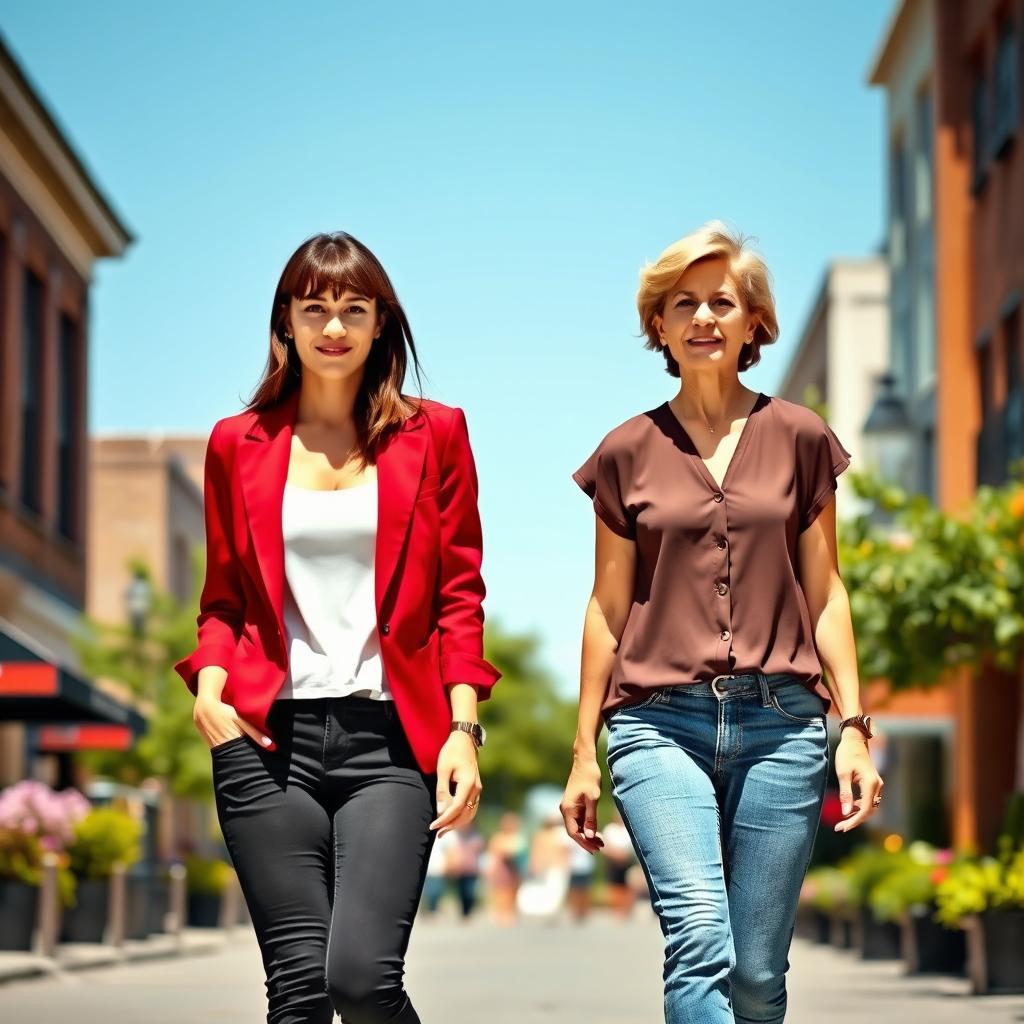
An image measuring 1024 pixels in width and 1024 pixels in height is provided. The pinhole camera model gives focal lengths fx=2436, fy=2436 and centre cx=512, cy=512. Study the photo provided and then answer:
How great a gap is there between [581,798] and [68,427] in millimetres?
34928

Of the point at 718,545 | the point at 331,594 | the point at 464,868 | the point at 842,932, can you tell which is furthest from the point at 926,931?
the point at 464,868

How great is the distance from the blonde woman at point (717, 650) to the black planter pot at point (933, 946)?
13.1 metres

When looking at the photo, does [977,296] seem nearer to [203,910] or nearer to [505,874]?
[203,910]

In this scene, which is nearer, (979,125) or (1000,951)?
(1000,951)

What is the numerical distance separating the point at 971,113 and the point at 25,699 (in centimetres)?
1391

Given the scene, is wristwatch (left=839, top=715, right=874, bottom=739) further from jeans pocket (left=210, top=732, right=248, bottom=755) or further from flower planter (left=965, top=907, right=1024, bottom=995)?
flower planter (left=965, top=907, right=1024, bottom=995)

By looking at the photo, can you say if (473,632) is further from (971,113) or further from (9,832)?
(971,113)

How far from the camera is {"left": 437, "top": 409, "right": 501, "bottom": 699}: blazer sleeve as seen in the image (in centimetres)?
541

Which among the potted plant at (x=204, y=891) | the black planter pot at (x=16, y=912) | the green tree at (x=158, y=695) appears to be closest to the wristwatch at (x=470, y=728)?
the black planter pot at (x=16, y=912)

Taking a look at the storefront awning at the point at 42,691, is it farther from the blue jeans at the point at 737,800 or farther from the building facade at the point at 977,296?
the blue jeans at the point at 737,800

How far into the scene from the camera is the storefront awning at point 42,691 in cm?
2131

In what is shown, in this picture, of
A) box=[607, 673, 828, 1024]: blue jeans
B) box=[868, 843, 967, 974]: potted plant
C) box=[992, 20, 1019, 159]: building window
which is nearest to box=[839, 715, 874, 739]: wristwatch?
box=[607, 673, 828, 1024]: blue jeans

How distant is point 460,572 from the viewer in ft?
18.1

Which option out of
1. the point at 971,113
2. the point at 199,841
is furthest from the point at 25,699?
the point at 199,841
